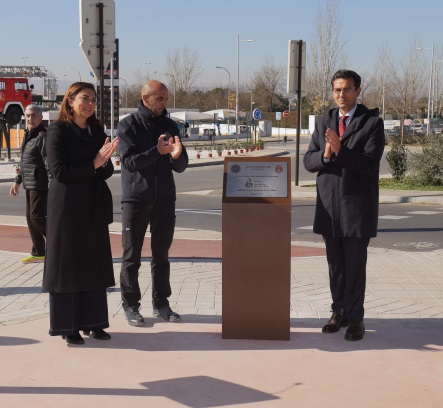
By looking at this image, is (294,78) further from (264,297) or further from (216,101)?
(216,101)

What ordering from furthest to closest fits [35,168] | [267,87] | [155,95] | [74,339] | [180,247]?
[267,87] < [180,247] < [35,168] < [155,95] < [74,339]

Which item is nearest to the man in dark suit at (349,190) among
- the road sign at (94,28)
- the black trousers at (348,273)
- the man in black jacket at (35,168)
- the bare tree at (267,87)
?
the black trousers at (348,273)

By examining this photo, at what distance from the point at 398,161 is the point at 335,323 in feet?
53.6

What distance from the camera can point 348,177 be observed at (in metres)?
6.11

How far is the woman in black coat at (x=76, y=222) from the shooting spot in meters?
5.96

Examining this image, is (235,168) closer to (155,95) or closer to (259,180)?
(259,180)

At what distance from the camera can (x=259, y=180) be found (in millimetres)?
6125

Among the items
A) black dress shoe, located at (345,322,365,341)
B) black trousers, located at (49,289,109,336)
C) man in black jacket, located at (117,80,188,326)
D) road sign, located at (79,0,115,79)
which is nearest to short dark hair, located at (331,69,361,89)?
man in black jacket, located at (117,80,188,326)

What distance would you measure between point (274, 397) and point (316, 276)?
3981mm

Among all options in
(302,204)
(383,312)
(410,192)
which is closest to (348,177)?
(383,312)

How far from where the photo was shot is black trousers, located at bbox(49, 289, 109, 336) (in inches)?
235

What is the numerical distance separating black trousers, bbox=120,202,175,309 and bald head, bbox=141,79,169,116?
2.50ft

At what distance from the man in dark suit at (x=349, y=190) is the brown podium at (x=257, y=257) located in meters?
0.33

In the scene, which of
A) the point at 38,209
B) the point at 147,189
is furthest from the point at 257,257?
the point at 38,209
